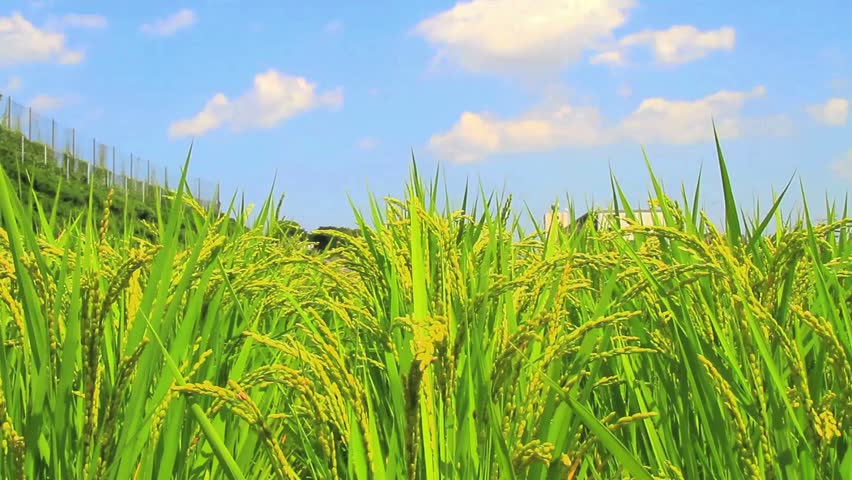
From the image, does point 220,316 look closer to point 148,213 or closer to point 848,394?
point 848,394

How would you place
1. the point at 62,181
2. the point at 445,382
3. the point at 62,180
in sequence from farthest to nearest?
the point at 62,181 → the point at 62,180 → the point at 445,382

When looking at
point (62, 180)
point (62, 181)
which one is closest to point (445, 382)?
point (62, 180)

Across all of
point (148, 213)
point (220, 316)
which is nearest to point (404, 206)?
point (220, 316)

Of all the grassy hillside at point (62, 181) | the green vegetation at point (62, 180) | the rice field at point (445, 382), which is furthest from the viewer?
the green vegetation at point (62, 180)

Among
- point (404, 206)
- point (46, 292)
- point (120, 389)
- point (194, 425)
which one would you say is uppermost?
point (404, 206)

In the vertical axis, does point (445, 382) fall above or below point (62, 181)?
below

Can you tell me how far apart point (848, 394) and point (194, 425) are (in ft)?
4.36

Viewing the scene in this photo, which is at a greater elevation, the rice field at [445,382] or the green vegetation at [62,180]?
the green vegetation at [62,180]

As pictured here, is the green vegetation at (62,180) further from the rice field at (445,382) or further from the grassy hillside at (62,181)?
the rice field at (445,382)

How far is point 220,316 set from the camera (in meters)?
1.93

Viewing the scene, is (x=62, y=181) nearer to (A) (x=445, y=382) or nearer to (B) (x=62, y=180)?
(B) (x=62, y=180)

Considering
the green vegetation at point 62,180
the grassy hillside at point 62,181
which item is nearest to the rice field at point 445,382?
the grassy hillside at point 62,181

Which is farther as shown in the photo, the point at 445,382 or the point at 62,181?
the point at 62,181

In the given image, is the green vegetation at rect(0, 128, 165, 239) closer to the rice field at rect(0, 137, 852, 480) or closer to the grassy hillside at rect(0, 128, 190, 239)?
the grassy hillside at rect(0, 128, 190, 239)
